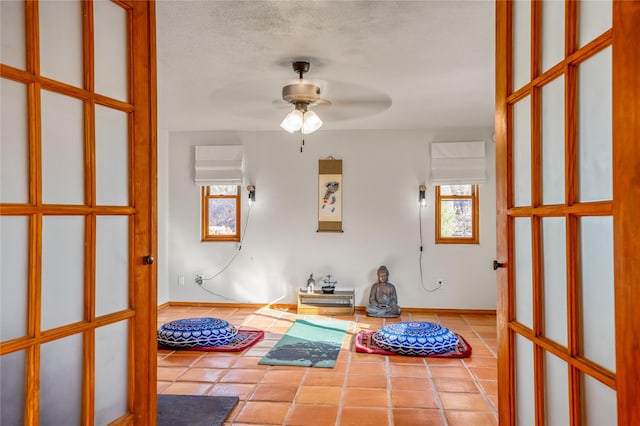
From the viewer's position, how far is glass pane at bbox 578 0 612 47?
115 cm

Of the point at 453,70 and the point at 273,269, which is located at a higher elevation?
the point at 453,70

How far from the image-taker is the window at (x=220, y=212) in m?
7.16

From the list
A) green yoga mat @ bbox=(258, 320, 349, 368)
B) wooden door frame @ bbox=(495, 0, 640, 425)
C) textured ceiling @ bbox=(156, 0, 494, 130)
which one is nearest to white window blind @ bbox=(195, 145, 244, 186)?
textured ceiling @ bbox=(156, 0, 494, 130)

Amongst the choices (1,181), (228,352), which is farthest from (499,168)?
(228,352)

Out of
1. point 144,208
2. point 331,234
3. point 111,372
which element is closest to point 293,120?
point 144,208

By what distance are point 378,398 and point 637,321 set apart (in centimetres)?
279

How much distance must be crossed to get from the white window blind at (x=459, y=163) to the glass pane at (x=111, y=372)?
5.60 meters

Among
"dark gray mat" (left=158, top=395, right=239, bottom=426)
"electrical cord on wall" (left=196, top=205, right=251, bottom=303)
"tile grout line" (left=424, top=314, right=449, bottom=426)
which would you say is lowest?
"tile grout line" (left=424, top=314, right=449, bottom=426)

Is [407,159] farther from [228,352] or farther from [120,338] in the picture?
[120,338]

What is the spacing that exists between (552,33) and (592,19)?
22 centimetres

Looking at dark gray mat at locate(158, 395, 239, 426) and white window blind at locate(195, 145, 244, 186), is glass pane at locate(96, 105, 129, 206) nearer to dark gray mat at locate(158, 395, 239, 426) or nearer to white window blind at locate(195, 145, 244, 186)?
dark gray mat at locate(158, 395, 239, 426)

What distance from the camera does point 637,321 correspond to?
100cm

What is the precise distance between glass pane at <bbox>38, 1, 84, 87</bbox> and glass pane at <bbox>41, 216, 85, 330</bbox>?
0.44 meters

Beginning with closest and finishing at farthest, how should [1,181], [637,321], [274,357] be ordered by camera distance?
[637,321]
[1,181]
[274,357]
